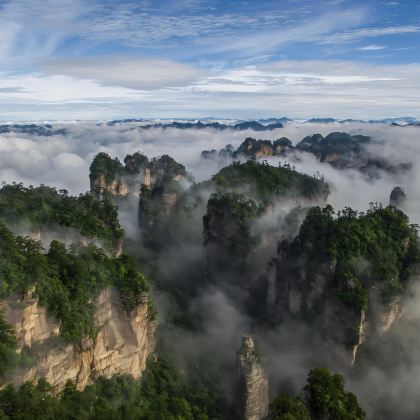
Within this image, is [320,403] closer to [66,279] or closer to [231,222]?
[66,279]

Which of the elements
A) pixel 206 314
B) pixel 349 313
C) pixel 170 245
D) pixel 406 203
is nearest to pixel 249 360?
pixel 349 313

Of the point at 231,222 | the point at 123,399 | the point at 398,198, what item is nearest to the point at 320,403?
the point at 123,399

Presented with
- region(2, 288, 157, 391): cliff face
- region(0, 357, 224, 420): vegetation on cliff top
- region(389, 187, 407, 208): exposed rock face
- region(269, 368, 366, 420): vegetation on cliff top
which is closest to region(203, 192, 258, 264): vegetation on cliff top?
region(0, 357, 224, 420): vegetation on cliff top

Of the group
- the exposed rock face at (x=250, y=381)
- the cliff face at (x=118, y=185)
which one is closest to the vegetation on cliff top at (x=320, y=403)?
the exposed rock face at (x=250, y=381)

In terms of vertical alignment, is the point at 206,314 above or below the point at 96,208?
below

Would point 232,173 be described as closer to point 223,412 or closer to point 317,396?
point 223,412

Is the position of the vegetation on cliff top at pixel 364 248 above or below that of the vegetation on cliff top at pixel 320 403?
above

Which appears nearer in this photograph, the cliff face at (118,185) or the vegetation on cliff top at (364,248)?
the vegetation on cliff top at (364,248)

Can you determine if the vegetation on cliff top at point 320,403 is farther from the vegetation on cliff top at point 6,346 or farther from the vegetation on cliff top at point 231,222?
the vegetation on cliff top at point 231,222
